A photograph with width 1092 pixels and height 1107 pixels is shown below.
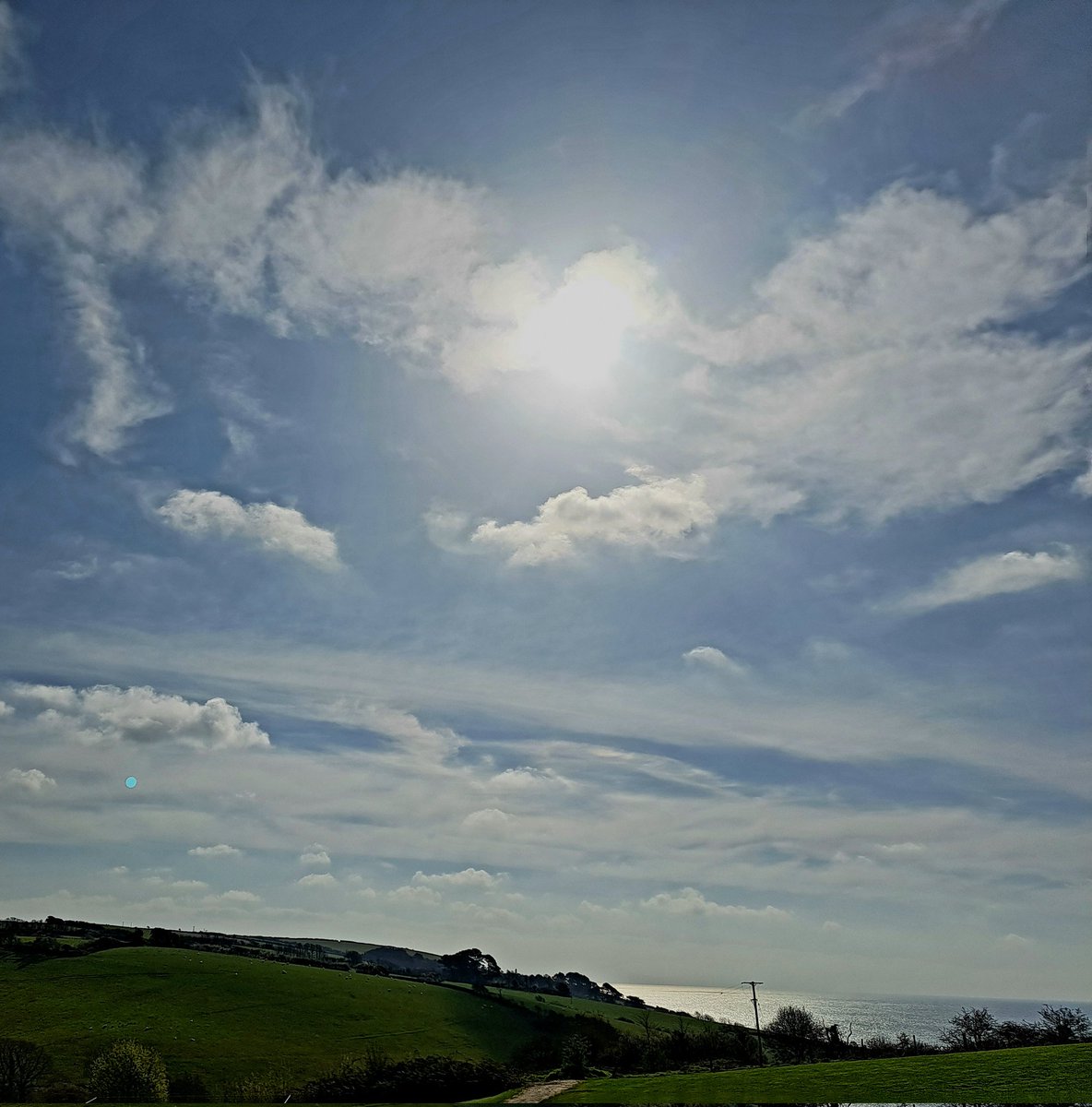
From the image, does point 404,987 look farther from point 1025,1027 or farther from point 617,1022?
point 1025,1027

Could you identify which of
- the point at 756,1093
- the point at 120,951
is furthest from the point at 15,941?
the point at 756,1093

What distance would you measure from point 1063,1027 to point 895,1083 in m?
57.1

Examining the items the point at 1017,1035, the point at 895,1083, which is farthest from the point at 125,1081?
the point at 1017,1035

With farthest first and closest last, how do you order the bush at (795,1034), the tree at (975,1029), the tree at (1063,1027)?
the bush at (795,1034) → the tree at (975,1029) → the tree at (1063,1027)

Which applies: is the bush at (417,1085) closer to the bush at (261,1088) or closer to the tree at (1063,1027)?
the bush at (261,1088)

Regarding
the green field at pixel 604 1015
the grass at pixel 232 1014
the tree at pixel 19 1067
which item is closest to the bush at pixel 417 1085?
the tree at pixel 19 1067

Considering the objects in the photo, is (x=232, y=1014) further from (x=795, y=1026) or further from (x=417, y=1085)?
(x=795, y=1026)

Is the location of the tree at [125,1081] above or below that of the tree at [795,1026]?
below

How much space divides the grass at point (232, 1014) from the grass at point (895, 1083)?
235ft

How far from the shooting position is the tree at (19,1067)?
79.3 m

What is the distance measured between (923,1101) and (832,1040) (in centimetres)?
6877

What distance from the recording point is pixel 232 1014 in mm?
125312

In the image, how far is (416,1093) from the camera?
6775 cm

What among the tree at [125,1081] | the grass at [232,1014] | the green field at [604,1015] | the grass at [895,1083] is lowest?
the tree at [125,1081]
